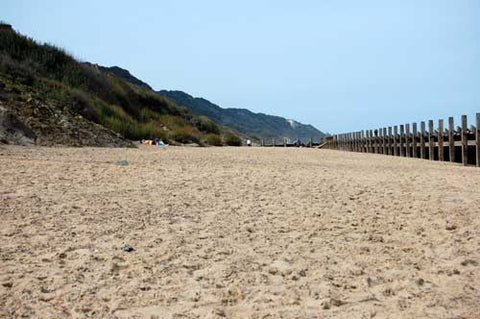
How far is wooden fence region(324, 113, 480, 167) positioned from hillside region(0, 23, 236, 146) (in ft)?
27.5

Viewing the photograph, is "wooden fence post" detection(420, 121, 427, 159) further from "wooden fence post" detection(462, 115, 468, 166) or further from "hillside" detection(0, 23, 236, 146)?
"hillside" detection(0, 23, 236, 146)

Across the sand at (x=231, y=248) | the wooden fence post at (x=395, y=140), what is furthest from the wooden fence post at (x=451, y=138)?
the sand at (x=231, y=248)

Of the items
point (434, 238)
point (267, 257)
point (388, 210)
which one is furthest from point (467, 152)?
point (267, 257)

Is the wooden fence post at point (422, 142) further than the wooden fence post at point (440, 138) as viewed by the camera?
Yes

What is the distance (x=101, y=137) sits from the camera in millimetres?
14484

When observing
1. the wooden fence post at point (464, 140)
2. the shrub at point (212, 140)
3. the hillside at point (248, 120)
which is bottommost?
the wooden fence post at point (464, 140)

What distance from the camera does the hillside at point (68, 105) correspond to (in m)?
13.1

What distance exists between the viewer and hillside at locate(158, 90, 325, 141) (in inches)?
4193

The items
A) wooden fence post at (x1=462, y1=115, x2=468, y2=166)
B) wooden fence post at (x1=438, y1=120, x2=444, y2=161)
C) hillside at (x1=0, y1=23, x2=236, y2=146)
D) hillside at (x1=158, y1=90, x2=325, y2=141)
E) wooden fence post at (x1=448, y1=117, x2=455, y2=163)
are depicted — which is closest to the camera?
hillside at (x1=0, y1=23, x2=236, y2=146)

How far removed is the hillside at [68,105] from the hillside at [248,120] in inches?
2852

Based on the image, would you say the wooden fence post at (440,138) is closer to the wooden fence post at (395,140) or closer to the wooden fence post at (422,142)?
the wooden fence post at (422,142)

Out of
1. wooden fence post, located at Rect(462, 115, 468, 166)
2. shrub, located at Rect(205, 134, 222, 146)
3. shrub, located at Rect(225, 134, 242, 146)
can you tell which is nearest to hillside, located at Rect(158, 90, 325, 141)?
shrub, located at Rect(225, 134, 242, 146)

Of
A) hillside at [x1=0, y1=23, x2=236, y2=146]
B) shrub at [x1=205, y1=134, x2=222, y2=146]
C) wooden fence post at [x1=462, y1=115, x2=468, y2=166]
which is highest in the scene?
hillside at [x1=0, y1=23, x2=236, y2=146]

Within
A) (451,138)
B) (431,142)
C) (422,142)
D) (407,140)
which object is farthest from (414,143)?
(451,138)
